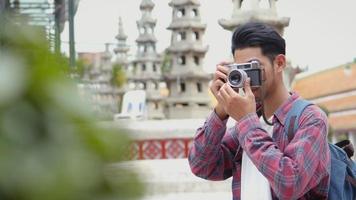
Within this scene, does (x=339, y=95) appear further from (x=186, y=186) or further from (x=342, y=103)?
(x=186, y=186)

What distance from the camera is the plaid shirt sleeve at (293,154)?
149cm

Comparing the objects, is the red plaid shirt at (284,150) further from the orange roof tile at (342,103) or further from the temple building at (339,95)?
the orange roof tile at (342,103)

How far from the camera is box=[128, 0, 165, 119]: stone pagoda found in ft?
107

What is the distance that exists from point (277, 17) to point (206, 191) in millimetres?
2938

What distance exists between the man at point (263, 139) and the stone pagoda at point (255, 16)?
7277mm

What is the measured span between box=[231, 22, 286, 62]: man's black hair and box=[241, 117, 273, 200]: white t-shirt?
0.18 meters

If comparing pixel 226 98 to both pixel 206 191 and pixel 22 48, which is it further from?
pixel 206 191

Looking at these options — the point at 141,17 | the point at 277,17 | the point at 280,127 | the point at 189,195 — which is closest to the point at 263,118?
the point at 280,127

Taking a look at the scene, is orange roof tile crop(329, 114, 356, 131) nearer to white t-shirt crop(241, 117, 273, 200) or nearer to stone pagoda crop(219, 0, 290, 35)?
stone pagoda crop(219, 0, 290, 35)

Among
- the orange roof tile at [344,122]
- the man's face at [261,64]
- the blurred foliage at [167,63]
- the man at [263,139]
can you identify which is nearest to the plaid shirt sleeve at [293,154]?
the man at [263,139]

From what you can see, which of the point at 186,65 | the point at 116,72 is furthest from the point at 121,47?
the point at 116,72

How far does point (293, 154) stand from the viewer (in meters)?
1.52

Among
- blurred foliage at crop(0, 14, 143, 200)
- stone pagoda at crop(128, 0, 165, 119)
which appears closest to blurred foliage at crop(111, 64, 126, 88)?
blurred foliage at crop(0, 14, 143, 200)

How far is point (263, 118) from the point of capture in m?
1.68
